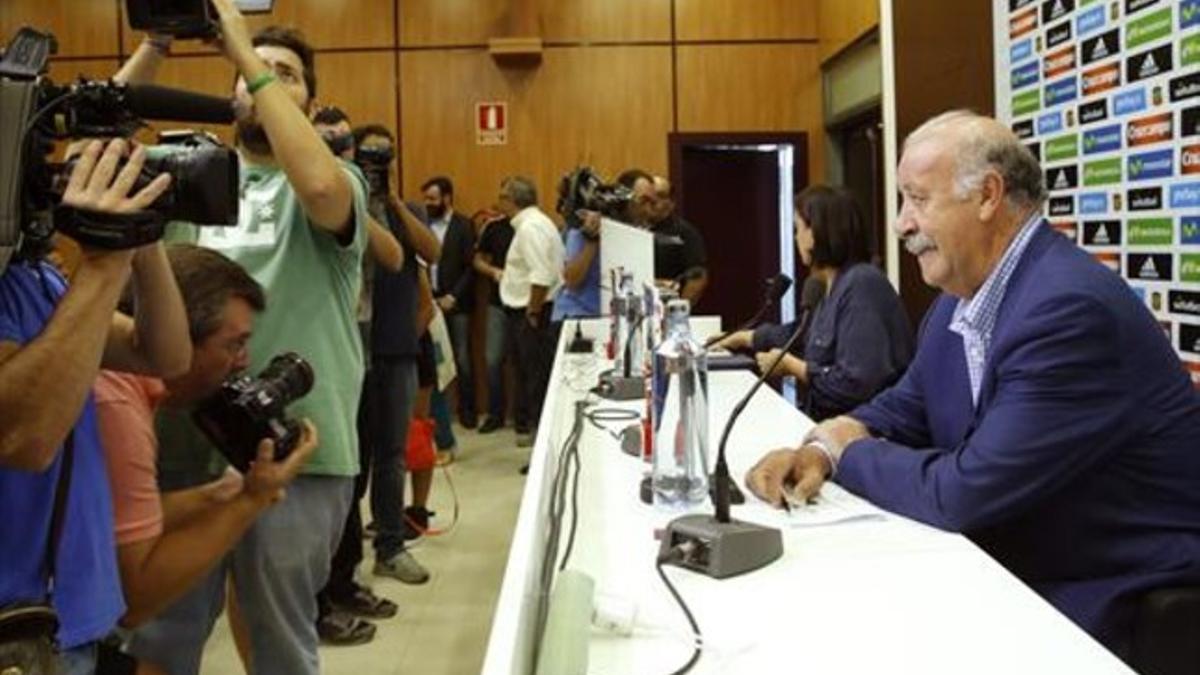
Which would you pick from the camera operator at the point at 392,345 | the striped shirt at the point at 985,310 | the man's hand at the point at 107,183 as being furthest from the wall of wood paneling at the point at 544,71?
the man's hand at the point at 107,183

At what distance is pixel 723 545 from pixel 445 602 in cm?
214

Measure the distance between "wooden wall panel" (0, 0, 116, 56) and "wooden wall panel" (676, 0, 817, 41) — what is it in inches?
146

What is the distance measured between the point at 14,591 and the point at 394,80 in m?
6.19

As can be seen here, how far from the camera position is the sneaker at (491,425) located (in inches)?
247

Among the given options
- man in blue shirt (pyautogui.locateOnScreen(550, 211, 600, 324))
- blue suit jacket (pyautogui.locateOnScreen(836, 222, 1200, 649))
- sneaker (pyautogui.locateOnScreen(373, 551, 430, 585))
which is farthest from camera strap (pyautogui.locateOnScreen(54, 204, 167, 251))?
man in blue shirt (pyautogui.locateOnScreen(550, 211, 600, 324))

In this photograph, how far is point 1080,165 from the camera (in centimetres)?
329

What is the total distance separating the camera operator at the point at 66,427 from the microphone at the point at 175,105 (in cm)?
8

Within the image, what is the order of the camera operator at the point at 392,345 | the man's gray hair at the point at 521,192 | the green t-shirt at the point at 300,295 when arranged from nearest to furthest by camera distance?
the green t-shirt at the point at 300,295 < the camera operator at the point at 392,345 < the man's gray hair at the point at 521,192

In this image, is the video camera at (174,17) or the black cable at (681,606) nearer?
the black cable at (681,606)

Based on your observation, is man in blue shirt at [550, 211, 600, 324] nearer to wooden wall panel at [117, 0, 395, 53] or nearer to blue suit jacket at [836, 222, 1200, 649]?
wooden wall panel at [117, 0, 395, 53]

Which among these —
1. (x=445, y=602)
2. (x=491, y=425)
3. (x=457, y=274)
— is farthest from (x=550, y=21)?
(x=445, y=602)

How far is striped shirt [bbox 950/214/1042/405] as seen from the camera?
5.42ft

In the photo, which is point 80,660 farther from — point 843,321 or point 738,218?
point 738,218

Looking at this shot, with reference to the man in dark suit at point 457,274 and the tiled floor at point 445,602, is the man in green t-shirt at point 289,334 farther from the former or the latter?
the man in dark suit at point 457,274
